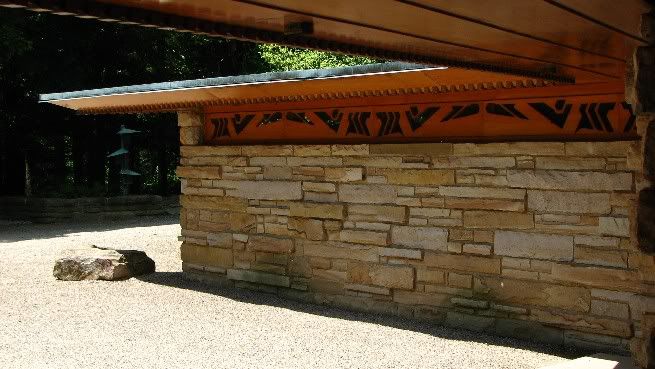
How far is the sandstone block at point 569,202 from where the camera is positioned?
568 cm

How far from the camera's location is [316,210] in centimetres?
749

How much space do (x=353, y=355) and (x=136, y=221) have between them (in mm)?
12590

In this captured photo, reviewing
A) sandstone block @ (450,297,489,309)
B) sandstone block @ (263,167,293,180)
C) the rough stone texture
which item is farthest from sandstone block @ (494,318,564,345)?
the rough stone texture

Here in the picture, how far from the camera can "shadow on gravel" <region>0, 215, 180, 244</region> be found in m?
14.3

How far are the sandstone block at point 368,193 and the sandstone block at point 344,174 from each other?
7cm

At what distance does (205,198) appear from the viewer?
28.4ft

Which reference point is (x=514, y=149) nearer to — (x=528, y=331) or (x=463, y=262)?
(x=463, y=262)

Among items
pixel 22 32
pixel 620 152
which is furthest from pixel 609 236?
pixel 22 32

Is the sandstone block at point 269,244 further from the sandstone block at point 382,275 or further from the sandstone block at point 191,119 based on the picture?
the sandstone block at point 191,119

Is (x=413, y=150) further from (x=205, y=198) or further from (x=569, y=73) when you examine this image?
(x=205, y=198)

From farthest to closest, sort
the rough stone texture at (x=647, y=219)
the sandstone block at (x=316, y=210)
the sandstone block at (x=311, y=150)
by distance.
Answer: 1. the sandstone block at (x=311, y=150)
2. the sandstone block at (x=316, y=210)
3. the rough stone texture at (x=647, y=219)

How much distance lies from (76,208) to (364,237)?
40.5ft

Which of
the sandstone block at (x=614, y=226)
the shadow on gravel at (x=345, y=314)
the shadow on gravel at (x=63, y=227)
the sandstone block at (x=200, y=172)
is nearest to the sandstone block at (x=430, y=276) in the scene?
the shadow on gravel at (x=345, y=314)

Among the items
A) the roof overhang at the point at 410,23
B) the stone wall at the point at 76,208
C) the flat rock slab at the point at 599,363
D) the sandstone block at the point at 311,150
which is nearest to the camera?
the roof overhang at the point at 410,23
